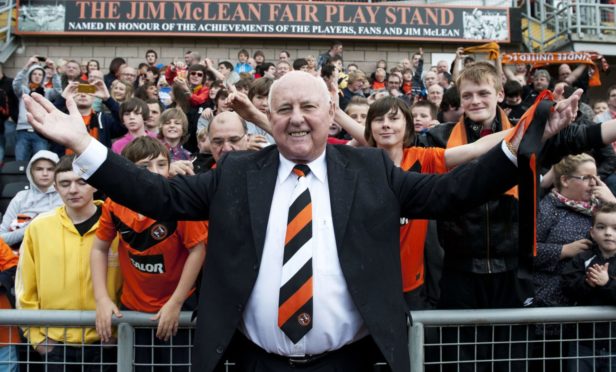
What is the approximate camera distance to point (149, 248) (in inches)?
128

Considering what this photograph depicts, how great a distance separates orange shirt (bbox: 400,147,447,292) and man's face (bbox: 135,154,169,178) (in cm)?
128

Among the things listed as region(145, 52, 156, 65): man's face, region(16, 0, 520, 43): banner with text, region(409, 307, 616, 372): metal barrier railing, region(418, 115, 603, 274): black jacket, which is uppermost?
region(16, 0, 520, 43): banner with text

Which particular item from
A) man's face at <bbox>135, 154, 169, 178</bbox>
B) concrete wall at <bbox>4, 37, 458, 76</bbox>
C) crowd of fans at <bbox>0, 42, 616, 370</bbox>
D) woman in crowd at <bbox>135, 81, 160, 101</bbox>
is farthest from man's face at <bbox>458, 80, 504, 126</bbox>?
concrete wall at <bbox>4, 37, 458, 76</bbox>

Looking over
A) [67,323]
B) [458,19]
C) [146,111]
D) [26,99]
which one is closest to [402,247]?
[67,323]

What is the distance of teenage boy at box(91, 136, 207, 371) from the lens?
306 centimetres

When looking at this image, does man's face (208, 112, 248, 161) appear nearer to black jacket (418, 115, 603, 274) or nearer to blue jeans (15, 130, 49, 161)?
black jacket (418, 115, 603, 274)

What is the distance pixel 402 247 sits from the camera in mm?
3463

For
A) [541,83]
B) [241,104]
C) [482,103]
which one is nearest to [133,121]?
[241,104]

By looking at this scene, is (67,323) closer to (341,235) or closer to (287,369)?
(287,369)

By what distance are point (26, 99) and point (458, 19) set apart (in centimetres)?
1658

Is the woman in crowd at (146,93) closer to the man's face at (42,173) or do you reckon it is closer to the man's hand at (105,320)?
the man's face at (42,173)

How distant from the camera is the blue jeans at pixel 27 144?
28.2 ft

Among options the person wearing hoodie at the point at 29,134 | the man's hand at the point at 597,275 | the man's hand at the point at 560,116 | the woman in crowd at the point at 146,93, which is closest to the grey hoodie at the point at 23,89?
the person wearing hoodie at the point at 29,134

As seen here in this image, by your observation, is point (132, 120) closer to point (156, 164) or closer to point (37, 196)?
point (37, 196)
